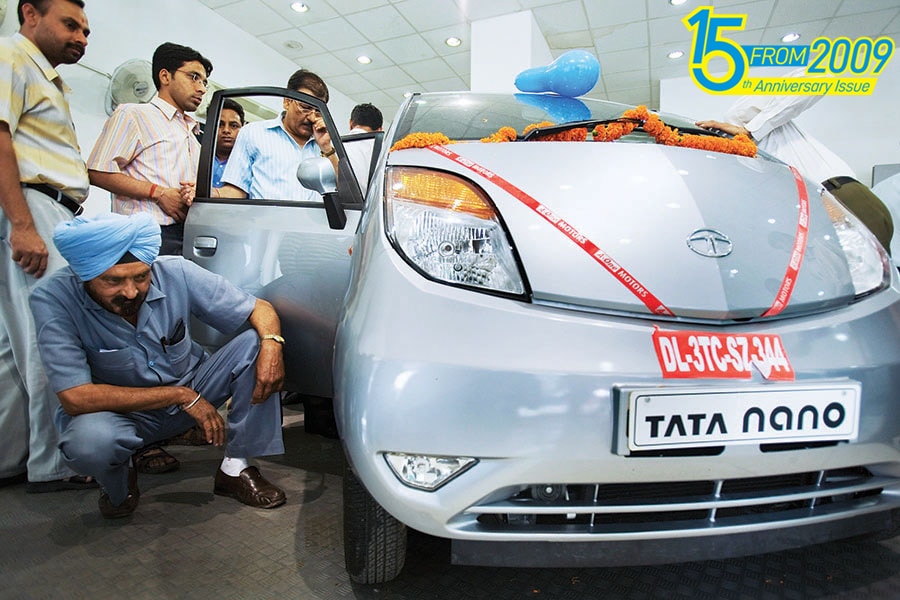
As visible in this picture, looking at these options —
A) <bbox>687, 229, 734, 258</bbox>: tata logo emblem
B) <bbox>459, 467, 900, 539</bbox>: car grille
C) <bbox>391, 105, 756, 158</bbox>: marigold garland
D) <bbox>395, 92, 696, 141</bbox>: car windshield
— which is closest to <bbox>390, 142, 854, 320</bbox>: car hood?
<bbox>687, 229, 734, 258</bbox>: tata logo emblem

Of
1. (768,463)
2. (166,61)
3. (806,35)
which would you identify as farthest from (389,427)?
(806,35)

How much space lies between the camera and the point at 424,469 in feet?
2.38

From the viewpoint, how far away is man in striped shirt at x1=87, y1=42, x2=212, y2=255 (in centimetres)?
188

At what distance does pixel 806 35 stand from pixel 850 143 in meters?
1.36

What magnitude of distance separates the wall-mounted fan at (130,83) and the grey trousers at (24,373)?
9.48 ft

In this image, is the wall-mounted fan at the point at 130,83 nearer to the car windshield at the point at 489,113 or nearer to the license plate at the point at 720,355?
the car windshield at the point at 489,113

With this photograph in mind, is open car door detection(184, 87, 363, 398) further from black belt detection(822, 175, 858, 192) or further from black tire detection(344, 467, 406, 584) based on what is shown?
black belt detection(822, 175, 858, 192)

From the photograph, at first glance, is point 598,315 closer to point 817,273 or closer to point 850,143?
point 817,273

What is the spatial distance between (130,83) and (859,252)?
463cm

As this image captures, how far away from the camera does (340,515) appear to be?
52.2 inches

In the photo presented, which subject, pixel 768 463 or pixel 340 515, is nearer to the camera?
pixel 768 463

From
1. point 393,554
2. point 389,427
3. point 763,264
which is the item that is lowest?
point 393,554

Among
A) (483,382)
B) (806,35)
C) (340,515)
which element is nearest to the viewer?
(483,382)

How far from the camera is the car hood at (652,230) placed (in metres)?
0.76
